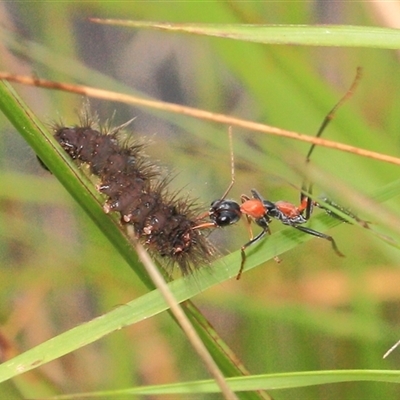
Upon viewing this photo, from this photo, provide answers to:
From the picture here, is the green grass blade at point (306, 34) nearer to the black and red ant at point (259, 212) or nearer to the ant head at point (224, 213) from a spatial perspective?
the black and red ant at point (259, 212)

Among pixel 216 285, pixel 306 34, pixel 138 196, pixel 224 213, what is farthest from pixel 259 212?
pixel 306 34

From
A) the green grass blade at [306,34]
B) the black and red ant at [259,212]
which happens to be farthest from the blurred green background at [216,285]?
the green grass blade at [306,34]

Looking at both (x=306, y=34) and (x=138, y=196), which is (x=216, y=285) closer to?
(x=138, y=196)

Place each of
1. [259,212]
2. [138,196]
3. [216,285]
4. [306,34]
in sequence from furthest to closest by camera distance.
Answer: [216,285]
[259,212]
[138,196]
[306,34]

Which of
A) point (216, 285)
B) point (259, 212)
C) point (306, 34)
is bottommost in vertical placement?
point (216, 285)

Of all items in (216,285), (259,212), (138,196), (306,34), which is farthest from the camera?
(216,285)

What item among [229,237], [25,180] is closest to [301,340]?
[229,237]

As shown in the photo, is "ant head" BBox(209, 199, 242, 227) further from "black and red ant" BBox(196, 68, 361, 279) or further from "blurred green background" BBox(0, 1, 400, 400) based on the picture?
"blurred green background" BBox(0, 1, 400, 400)

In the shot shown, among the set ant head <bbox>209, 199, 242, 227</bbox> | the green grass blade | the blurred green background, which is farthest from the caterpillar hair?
the green grass blade

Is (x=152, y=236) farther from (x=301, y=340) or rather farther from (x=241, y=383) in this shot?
(x=301, y=340)

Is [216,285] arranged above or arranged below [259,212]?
below
